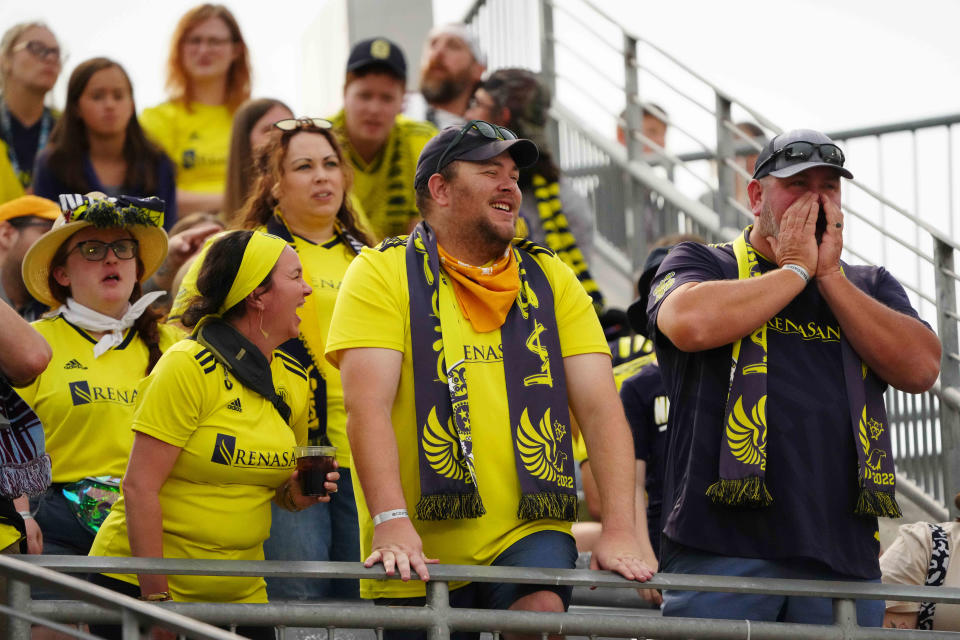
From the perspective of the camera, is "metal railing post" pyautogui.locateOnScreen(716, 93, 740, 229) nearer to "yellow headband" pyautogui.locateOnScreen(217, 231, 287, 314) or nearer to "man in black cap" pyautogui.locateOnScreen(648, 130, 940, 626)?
"man in black cap" pyautogui.locateOnScreen(648, 130, 940, 626)

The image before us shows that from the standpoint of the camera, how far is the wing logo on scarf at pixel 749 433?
13.8 ft

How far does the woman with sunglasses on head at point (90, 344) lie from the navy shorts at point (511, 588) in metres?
1.37

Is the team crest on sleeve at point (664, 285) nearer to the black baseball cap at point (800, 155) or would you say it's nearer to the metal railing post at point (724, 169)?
the black baseball cap at point (800, 155)

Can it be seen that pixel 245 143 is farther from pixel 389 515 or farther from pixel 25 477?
pixel 389 515

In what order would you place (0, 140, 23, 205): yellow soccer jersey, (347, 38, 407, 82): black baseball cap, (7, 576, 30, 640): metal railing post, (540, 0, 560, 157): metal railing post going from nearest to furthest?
(7, 576, 30, 640): metal railing post < (347, 38, 407, 82): black baseball cap < (0, 140, 23, 205): yellow soccer jersey < (540, 0, 560, 157): metal railing post

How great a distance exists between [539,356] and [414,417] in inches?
16.9

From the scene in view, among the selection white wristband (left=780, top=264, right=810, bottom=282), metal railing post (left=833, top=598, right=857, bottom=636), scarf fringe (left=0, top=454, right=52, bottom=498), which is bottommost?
metal railing post (left=833, top=598, right=857, bottom=636)

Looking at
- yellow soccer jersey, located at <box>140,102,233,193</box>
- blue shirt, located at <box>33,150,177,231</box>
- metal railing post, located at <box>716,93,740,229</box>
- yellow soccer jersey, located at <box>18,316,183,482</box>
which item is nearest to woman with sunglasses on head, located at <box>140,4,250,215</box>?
yellow soccer jersey, located at <box>140,102,233,193</box>

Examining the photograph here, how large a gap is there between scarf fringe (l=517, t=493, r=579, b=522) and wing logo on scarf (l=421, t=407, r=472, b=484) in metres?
0.18

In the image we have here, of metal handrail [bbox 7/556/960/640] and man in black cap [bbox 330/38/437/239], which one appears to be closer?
metal handrail [bbox 7/556/960/640]

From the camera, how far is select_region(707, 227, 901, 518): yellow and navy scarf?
4180 millimetres

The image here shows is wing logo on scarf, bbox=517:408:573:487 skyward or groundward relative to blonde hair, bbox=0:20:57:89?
groundward

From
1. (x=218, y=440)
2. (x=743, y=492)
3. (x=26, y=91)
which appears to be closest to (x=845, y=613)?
(x=743, y=492)

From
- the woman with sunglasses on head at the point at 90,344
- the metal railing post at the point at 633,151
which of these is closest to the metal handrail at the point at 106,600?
the woman with sunglasses on head at the point at 90,344
